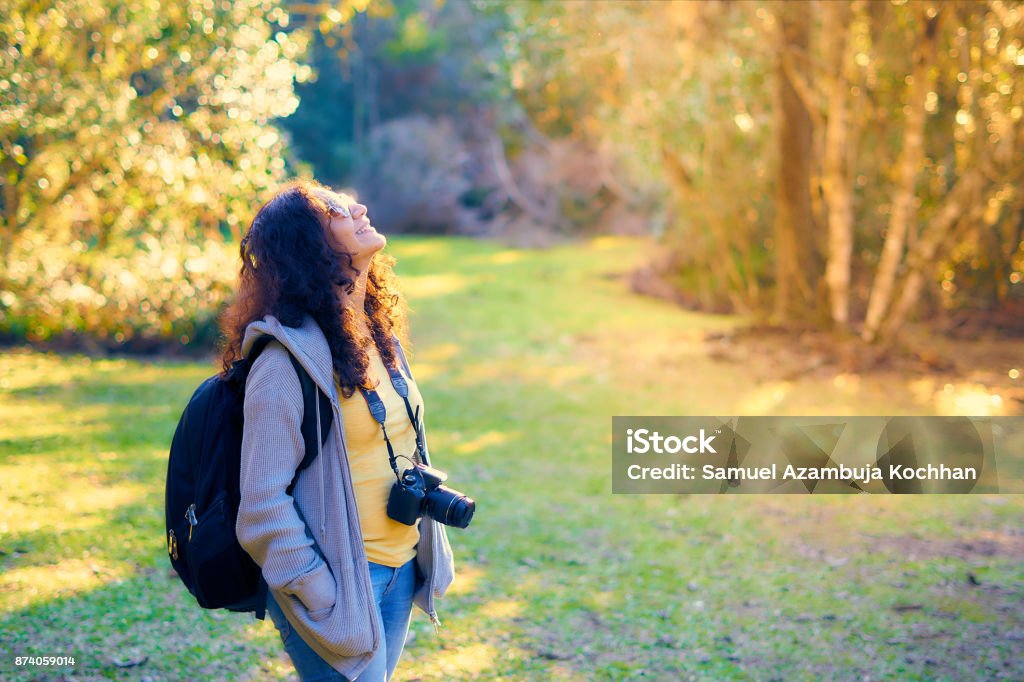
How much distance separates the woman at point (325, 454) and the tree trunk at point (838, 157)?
9.52 metres

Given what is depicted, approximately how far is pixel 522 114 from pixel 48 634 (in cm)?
3053

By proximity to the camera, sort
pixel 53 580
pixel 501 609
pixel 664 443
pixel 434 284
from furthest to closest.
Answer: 1. pixel 434 284
2. pixel 664 443
3. pixel 501 609
4. pixel 53 580

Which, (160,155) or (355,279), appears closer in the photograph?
(355,279)

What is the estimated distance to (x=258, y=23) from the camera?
10.4 m

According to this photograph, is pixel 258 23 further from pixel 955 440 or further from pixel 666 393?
pixel 955 440

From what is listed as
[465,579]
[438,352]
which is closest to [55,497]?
[465,579]

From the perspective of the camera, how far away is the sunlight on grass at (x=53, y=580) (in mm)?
4398

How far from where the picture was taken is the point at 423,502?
2.46 meters

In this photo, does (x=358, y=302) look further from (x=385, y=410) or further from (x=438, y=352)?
(x=438, y=352)

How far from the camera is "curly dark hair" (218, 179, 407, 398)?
92.7 inches

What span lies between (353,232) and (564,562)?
11.8 feet

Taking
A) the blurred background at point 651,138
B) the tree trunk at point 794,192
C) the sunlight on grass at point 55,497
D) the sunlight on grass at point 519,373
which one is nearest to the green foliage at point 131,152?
the blurred background at point 651,138

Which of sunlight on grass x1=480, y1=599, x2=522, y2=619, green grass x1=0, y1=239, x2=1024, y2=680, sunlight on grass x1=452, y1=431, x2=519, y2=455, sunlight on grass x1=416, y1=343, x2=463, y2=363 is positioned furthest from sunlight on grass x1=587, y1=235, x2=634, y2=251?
sunlight on grass x1=480, y1=599, x2=522, y2=619

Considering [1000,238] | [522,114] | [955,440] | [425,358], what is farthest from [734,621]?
[522,114]
